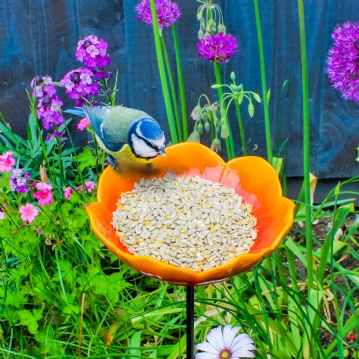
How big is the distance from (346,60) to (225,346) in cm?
79

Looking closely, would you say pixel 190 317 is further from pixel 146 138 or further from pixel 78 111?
pixel 78 111

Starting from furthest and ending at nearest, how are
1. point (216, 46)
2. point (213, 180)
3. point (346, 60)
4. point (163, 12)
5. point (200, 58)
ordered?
point (200, 58) < point (163, 12) < point (216, 46) < point (213, 180) < point (346, 60)

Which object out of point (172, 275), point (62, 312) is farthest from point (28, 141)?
point (172, 275)

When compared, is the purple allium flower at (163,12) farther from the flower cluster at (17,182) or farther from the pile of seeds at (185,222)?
the flower cluster at (17,182)

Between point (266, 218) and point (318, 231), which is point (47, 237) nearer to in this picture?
point (266, 218)

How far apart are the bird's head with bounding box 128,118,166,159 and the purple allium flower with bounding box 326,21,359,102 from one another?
0.46 meters

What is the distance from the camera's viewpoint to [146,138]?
1.21m

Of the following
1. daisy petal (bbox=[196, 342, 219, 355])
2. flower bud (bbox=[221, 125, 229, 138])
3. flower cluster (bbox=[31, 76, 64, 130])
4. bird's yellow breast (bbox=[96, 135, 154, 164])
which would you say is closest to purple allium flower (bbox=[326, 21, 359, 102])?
flower bud (bbox=[221, 125, 229, 138])

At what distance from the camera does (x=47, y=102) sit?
1.76 m

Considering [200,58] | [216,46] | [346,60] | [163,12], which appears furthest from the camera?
[200,58]

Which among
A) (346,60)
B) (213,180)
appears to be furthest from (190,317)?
(346,60)

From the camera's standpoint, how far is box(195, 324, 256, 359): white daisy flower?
1261 mm

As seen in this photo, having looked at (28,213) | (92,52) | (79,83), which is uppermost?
(92,52)

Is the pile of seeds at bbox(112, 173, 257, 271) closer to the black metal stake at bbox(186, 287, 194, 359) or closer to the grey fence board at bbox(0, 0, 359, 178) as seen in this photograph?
the black metal stake at bbox(186, 287, 194, 359)
